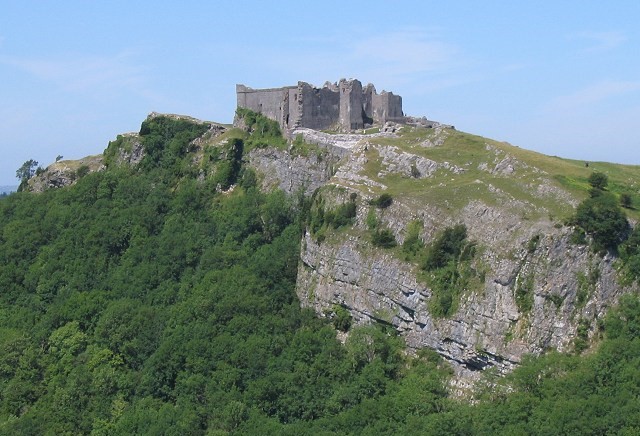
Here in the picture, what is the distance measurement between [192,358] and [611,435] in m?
30.3

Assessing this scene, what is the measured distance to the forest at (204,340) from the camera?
51.7m

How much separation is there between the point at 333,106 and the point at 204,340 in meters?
25.7

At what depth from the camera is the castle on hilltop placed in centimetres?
8275

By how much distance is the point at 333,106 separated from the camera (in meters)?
84.1

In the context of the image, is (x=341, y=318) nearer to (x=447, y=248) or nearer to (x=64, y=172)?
(x=447, y=248)

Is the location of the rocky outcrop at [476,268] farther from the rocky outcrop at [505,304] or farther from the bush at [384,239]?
the bush at [384,239]

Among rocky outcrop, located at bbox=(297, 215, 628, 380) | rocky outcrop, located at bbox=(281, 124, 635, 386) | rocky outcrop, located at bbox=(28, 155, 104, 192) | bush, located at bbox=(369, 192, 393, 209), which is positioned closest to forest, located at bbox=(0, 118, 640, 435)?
rocky outcrop, located at bbox=(297, 215, 628, 380)

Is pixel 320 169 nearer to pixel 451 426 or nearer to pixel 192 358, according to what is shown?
pixel 192 358

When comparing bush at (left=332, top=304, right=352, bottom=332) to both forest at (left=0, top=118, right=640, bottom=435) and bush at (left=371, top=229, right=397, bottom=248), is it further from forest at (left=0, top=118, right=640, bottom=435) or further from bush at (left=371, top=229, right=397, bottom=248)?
bush at (left=371, top=229, right=397, bottom=248)

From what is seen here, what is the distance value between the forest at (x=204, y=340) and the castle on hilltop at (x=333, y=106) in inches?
200

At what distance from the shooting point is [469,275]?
2233 inches

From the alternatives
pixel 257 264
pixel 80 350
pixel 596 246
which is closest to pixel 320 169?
pixel 257 264

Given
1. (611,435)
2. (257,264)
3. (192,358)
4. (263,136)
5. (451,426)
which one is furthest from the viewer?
(263,136)

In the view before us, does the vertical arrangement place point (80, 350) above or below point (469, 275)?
below
